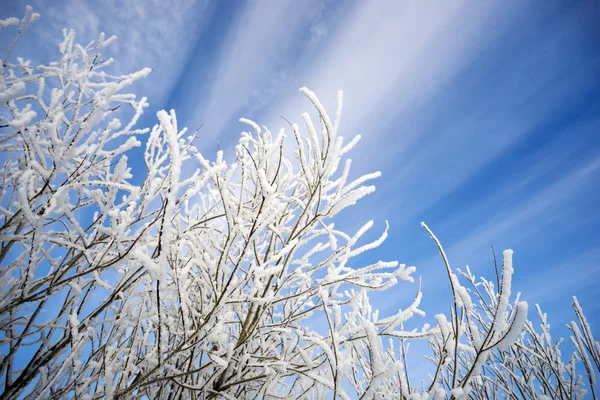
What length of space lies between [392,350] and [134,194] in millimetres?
2559

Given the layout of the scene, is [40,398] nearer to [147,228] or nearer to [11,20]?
[147,228]

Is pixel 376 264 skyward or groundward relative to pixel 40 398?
skyward

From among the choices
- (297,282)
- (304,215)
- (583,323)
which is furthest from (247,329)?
(583,323)

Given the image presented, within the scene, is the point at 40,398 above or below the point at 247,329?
below

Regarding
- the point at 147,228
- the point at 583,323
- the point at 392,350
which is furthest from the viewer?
the point at 392,350

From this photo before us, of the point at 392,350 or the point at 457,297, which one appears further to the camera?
the point at 392,350

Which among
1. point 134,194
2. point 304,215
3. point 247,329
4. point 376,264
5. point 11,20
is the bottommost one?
point 247,329

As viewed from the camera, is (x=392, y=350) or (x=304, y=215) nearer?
(x=304, y=215)

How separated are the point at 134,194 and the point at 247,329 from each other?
0.91 metres

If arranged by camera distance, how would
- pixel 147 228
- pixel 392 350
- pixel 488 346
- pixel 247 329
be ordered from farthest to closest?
pixel 392 350, pixel 247 329, pixel 147 228, pixel 488 346

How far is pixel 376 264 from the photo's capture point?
5.55ft

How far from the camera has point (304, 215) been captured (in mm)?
1706

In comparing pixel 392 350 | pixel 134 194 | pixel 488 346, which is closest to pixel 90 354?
pixel 134 194

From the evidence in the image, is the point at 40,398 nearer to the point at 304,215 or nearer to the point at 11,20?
the point at 304,215
